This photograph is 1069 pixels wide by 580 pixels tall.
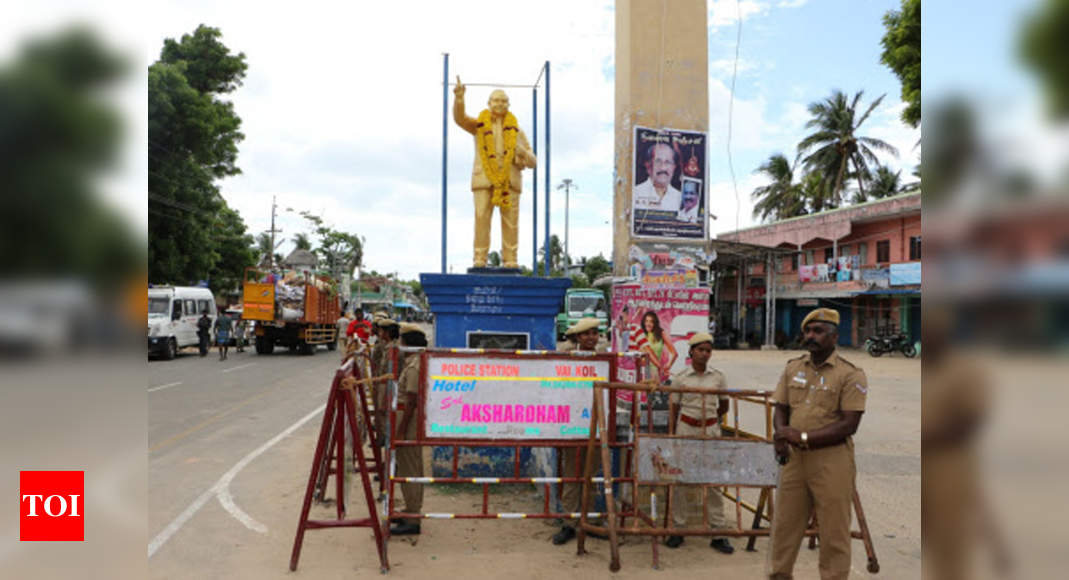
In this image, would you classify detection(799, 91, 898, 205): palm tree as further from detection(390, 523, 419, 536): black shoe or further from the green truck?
detection(390, 523, 419, 536): black shoe

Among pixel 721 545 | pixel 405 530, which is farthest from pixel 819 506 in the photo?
pixel 405 530

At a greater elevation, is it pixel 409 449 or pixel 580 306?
pixel 580 306

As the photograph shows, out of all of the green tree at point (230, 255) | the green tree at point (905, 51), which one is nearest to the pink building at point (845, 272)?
the green tree at point (905, 51)

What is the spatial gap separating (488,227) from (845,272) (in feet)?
77.8

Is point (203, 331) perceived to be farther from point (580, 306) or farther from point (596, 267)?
point (596, 267)

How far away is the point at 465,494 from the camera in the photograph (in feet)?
21.0

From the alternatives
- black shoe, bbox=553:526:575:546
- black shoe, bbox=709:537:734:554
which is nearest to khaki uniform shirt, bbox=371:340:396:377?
black shoe, bbox=553:526:575:546

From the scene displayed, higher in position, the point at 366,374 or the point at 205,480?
the point at 366,374

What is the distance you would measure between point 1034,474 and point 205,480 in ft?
22.8

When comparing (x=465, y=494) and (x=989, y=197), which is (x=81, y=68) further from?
(x=465, y=494)

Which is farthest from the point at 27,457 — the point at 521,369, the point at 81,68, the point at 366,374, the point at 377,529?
the point at 366,374

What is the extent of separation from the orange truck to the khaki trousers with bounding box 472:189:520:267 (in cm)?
1512

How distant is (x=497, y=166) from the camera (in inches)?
306

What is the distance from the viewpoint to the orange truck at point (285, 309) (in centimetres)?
2116
